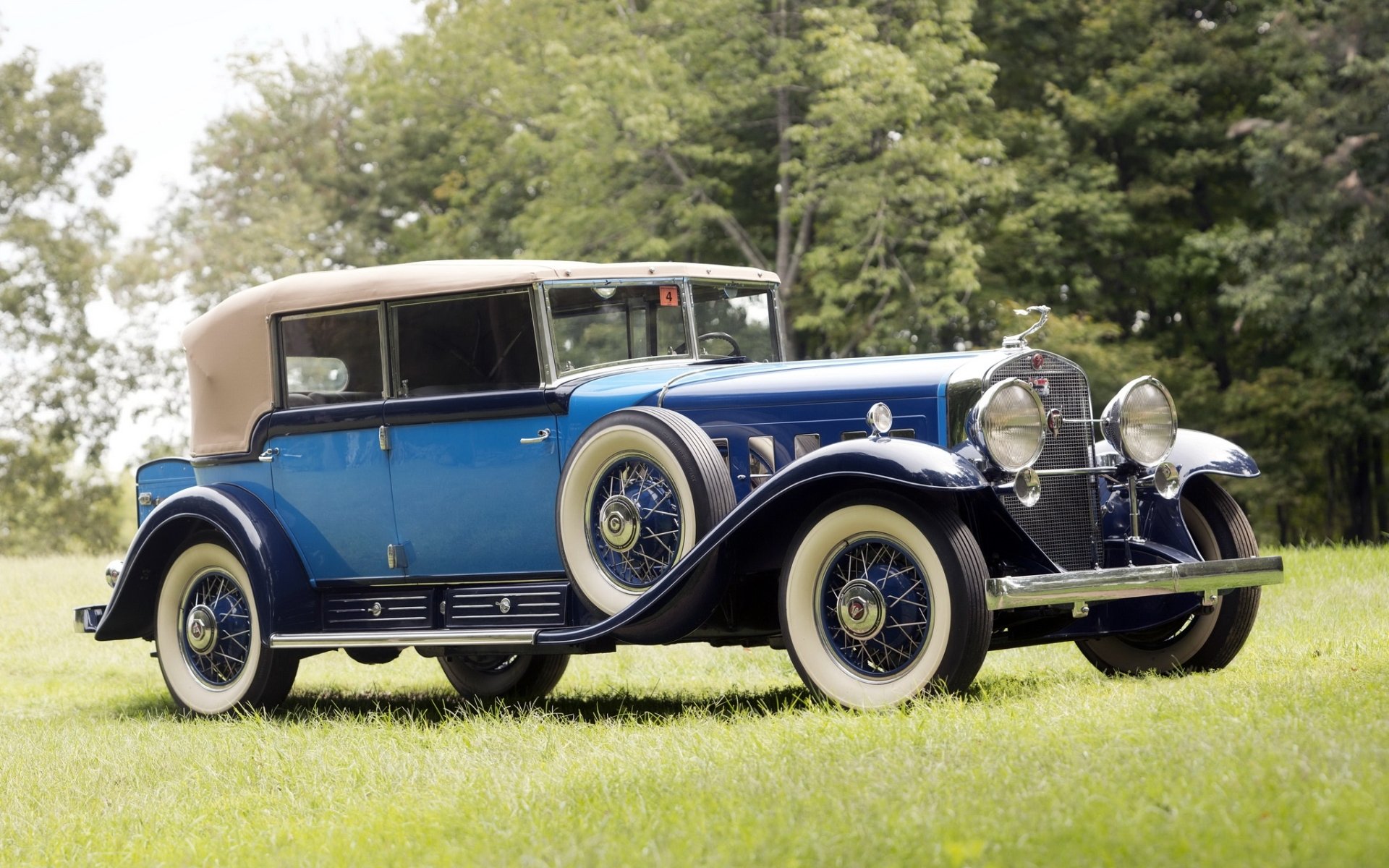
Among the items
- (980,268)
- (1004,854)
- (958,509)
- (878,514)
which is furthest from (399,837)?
(980,268)

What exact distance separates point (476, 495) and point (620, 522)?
98cm

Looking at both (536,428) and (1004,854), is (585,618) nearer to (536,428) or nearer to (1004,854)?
(536,428)

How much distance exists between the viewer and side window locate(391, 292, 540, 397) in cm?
720

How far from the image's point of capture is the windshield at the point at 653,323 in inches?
287

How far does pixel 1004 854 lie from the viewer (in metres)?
3.53

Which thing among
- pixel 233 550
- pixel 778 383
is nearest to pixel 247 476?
pixel 233 550

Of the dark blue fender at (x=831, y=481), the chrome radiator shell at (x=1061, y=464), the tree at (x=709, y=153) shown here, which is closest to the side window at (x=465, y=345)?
the dark blue fender at (x=831, y=481)

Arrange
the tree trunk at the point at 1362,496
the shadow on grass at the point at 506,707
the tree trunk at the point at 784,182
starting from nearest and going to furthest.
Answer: the shadow on grass at the point at 506,707 < the tree trunk at the point at 784,182 < the tree trunk at the point at 1362,496

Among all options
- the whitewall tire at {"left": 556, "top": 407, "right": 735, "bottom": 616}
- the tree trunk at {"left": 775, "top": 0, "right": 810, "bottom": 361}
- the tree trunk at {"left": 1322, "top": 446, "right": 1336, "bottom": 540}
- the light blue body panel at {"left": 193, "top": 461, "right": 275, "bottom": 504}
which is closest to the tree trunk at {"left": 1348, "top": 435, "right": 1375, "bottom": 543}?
the tree trunk at {"left": 1322, "top": 446, "right": 1336, "bottom": 540}

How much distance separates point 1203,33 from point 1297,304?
5.85 metres

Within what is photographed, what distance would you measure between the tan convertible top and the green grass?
5.29 feet

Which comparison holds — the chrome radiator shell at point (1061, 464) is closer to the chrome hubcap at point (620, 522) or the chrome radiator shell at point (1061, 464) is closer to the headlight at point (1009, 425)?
the headlight at point (1009, 425)

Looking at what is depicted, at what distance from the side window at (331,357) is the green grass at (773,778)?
64.3 inches

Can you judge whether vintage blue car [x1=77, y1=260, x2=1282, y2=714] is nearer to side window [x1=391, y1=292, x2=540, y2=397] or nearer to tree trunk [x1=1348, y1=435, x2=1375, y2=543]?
side window [x1=391, y1=292, x2=540, y2=397]
